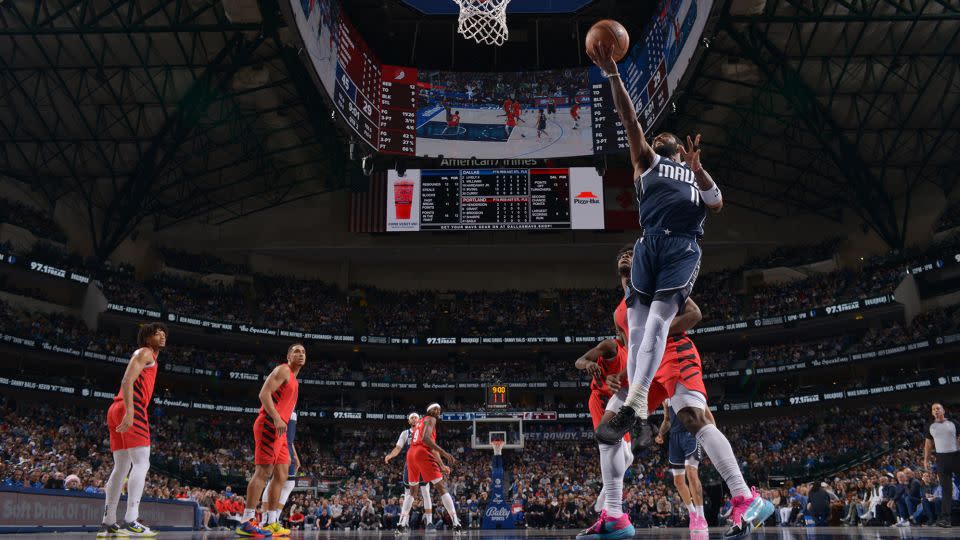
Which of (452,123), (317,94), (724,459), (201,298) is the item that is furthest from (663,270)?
(201,298)

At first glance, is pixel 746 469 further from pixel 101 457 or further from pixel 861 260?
pixel 101 457

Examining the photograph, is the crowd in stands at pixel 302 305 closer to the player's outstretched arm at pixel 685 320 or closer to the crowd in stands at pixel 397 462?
the crowd in stands at pixel 397 462

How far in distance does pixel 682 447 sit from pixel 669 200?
17.4 ft

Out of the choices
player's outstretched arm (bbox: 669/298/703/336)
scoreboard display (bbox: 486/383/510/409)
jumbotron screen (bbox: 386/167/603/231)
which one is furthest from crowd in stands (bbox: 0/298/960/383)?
player's outstretched arm (bbox: 669/298/703/336)

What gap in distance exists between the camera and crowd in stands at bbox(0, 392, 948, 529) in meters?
24.5

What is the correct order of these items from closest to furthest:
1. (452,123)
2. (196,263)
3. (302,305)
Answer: (452,123)
(196,263)
(302,305)

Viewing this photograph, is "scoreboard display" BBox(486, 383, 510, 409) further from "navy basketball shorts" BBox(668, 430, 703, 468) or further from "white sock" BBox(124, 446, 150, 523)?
"white sock" BBox(124, 446, 150, 523)

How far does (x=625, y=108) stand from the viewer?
5445 millimetres

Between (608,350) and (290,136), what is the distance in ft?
100

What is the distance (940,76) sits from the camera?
99.5ft

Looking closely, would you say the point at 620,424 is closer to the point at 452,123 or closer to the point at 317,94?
the point at 452,123

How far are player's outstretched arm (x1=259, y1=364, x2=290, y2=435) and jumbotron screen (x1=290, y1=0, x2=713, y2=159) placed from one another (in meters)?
15.8

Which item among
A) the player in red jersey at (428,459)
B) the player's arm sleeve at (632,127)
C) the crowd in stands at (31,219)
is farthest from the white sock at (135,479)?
the crowd in stands at (31,219)

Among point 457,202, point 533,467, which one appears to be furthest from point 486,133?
point 533,467
